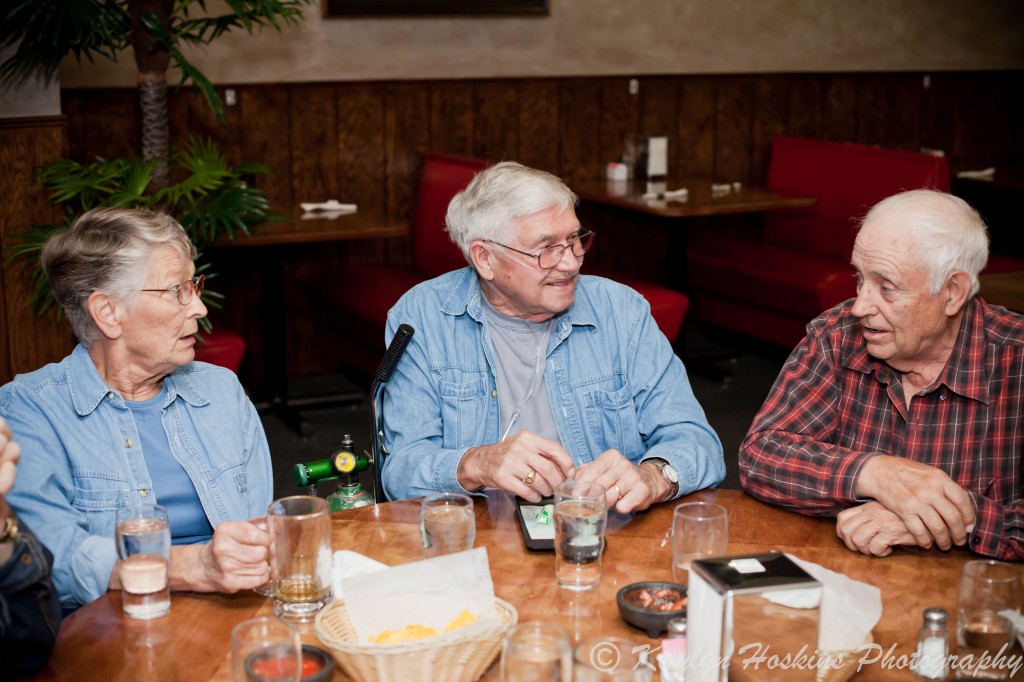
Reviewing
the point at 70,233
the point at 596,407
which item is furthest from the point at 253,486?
the point at 596,407

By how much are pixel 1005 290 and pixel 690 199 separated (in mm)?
1880

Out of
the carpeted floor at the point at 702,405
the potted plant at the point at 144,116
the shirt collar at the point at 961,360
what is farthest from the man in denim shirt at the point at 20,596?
the potted plant at the point at 144,116

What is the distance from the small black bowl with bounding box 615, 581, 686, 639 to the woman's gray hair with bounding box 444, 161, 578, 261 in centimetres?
101

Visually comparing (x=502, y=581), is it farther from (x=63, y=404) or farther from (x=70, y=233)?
(x=70, y=233)

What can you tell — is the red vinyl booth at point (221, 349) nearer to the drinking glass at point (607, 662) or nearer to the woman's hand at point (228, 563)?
the woman's hand at point (228, 563)

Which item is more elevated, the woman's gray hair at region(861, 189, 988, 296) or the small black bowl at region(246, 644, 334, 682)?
the woman's gray hair at region(861, 189, 988, 296)

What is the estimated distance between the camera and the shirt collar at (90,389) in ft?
6.59

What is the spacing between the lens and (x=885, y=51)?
6664 mm

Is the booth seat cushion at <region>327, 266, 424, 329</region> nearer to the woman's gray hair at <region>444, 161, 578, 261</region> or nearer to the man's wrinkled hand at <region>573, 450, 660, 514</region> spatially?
the woman's gray hair at <region>444, 161, 578, 261</region>

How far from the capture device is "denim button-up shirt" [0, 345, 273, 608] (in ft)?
5.95

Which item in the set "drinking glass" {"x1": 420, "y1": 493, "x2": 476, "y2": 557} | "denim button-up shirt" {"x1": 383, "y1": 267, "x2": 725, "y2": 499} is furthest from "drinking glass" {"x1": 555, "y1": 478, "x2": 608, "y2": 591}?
"denim button-up shirt" {"x1": 383, "y1": 267, "x2": 725, "y2": 499}

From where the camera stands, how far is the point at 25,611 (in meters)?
1.48

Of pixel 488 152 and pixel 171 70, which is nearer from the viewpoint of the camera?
pixel 171 70

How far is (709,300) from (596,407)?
12.0 feet
